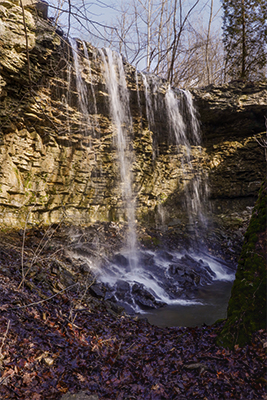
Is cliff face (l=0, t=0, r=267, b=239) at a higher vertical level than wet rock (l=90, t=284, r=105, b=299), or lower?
higher

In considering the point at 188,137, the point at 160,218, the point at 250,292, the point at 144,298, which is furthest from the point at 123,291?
the point at 188,137

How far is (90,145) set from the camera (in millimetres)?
10492

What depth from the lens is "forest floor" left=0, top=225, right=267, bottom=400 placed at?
2523 millimetres

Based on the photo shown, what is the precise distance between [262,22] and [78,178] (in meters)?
11.2

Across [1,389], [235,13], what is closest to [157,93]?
[235,13]

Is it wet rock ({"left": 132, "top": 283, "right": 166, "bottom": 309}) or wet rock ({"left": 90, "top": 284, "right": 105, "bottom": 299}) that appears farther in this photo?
wet rock ({"left": 132, "top": 283, "right": 166, "bottom": 309})

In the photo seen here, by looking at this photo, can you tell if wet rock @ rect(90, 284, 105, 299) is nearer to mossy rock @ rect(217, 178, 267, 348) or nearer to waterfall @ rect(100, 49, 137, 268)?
waterfall @ rect(100, 49, 137, 268)

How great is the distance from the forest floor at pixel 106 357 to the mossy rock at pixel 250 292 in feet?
0.44

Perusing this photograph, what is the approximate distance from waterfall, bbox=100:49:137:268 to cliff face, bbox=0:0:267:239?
252 mm

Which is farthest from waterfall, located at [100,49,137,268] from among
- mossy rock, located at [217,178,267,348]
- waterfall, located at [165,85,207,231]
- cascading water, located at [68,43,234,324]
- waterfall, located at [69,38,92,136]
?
mossy rock, located at [217,178,267,348]

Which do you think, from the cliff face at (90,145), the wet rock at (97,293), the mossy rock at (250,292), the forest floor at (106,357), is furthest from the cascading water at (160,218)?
the mossy rock at (250,292)

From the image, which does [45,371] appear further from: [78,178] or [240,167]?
[240,167]

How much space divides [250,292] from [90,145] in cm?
899

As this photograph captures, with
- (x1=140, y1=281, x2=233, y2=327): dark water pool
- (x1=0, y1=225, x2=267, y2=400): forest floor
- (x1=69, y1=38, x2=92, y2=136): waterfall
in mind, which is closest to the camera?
(x1=0, y1=225, x2=267, y2=400): forest floor
